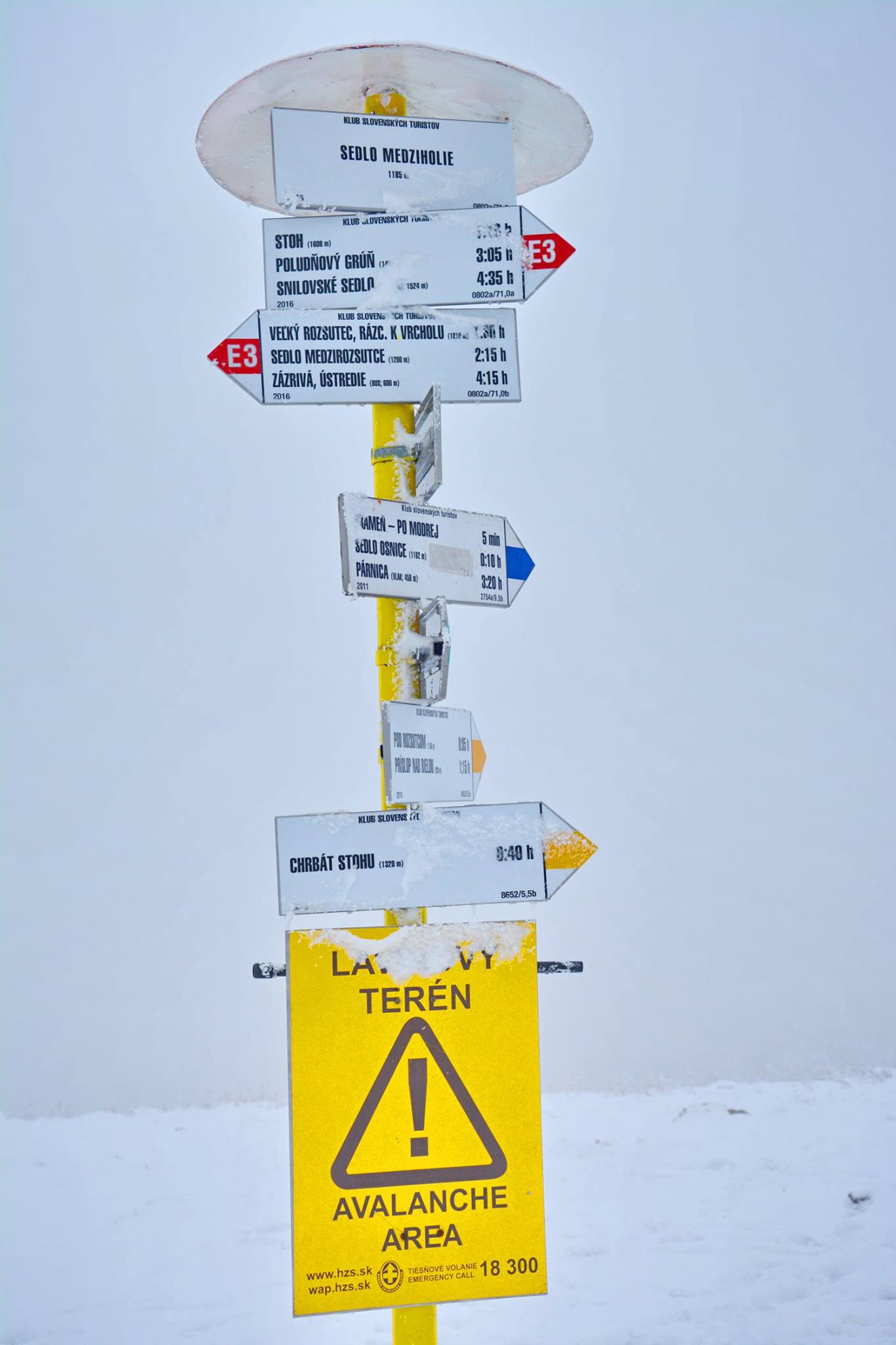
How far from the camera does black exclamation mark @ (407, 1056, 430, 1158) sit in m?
2.59

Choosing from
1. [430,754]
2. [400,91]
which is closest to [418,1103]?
[430,754]

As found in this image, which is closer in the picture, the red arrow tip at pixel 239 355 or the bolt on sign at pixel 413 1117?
the bolt on sign at pixel 413 1117

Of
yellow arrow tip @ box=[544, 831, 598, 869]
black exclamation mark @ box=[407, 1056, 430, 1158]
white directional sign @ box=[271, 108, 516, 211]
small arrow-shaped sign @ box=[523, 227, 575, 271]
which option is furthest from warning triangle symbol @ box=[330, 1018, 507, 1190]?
white directional sign @ box=[271, 108, 516, 211]

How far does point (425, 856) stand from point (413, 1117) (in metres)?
0.53

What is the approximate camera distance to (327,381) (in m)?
2.71

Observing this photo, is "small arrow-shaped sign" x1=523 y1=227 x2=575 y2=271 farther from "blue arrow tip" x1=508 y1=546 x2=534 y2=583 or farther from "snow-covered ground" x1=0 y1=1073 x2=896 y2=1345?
"snow-covered ground" x1=0 y1=1073 x2=896 y2=1345

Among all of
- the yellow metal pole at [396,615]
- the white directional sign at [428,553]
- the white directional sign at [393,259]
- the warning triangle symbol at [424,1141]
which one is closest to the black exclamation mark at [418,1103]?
the warning triangle symbol at [424,1141]

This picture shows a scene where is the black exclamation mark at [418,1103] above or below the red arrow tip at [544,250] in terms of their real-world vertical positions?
below

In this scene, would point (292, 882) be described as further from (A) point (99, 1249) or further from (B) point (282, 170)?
(A) point (99, 1249)

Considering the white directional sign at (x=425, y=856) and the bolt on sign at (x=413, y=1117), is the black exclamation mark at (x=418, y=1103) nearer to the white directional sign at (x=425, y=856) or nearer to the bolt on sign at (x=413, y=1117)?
the bolt on sign at (x=413, y=1117)

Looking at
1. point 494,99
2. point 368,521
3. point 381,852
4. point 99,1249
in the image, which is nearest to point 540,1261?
point 381,852

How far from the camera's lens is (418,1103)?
259 centimetres

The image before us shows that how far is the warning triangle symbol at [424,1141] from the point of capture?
2553 millimetres

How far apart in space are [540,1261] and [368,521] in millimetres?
1549
